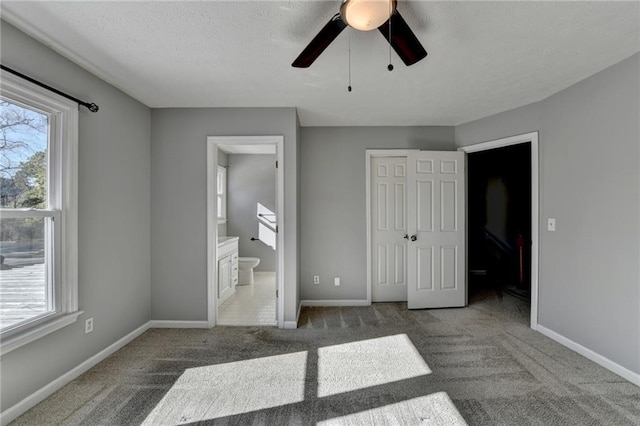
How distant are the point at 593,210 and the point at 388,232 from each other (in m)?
2.04

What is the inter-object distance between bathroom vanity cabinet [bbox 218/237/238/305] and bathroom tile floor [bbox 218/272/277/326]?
0.12 metres

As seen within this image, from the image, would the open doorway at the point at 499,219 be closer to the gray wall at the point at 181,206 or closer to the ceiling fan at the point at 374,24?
the ceiling fan at the point at 374,24

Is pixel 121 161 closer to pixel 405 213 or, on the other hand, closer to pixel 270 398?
pixel 270 398

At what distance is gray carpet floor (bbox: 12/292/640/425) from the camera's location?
1.75m

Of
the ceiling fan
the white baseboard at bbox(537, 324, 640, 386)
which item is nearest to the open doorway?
the white baseboard at bbox(537, 324, 640, 386)

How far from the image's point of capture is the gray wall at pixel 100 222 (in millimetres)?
1812

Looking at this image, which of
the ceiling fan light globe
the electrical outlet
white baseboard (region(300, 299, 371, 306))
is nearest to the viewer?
the ceiling fan light globe

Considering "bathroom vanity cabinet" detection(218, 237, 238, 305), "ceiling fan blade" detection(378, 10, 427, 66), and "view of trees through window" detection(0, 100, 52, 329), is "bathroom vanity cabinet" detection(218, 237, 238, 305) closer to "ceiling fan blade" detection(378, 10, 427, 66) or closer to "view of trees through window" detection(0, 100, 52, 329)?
"view of trees through window" detection(0, 100, 52, 329)

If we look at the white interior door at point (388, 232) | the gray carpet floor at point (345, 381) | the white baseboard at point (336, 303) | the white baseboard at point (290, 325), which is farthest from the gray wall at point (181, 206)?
the white interior door at point (388, 232)

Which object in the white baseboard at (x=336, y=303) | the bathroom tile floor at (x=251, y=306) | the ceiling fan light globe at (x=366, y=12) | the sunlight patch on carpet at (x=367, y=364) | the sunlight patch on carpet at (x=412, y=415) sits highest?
the ceiling fan light globe at (x=366, y=12)

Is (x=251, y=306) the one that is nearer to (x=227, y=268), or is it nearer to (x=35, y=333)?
(x=227, y=268)

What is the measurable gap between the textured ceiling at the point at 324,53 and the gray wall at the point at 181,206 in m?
0.25

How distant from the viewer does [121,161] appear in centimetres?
267

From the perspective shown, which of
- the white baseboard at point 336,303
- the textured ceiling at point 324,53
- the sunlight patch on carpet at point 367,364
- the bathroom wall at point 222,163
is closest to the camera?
the textured ceiling at point 324,53
